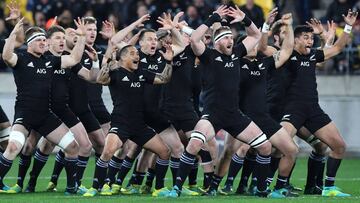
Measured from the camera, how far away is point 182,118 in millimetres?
19969

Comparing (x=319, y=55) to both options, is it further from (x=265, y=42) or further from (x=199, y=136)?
(x=199, y=136)

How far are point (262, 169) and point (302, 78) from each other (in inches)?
70.9

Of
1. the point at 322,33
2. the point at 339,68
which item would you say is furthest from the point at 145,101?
the point at 339,68

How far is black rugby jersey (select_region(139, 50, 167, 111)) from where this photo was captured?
19.8m

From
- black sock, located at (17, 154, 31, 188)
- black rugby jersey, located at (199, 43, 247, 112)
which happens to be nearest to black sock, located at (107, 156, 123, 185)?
black sock, located at (17, 154, 31, 188)

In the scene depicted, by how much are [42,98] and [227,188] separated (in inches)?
135

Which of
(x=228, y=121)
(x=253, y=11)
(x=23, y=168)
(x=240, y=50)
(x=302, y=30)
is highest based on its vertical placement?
(x=253, y=11)

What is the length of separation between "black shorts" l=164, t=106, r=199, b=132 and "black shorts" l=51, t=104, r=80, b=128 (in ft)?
4.91

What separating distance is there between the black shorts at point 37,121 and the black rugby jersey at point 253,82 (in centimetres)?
301

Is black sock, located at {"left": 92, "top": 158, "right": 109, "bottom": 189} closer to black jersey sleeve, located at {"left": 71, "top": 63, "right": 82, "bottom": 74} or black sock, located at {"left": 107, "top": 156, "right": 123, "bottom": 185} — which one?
black sock, located at {"left": 107, "top": 156, "right": 123, "bottom": 185}

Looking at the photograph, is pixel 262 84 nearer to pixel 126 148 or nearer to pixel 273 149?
pixel 273 149

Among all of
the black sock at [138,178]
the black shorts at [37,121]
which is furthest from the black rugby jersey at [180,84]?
the black shorts at [37,121]

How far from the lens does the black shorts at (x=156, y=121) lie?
19.6 metres

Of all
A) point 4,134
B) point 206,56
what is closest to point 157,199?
point 206,56
